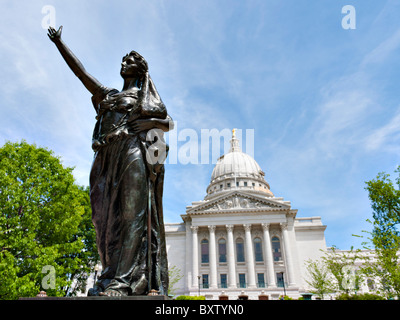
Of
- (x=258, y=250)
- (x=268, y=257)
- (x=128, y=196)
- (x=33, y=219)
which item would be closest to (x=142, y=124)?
(x=128, y=196)

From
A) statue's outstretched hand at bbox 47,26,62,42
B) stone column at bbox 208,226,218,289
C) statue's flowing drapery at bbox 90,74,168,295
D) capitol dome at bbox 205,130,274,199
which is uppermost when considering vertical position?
capitol dome at bbox 205,130,274,199

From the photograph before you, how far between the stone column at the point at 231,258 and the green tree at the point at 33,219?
37.6 meters

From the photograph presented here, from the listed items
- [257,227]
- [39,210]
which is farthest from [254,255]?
[39,210]

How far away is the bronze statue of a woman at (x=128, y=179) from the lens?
3279mm

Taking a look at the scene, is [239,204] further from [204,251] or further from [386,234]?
[386,234]

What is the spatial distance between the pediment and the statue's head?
5608cm

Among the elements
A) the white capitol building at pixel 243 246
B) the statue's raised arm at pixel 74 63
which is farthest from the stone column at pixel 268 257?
the statue's raised arm at pixel 74 63

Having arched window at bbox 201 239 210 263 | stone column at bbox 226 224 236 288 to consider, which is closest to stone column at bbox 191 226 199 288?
arched window at bbox 201 239 210 263

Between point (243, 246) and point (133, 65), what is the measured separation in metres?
58.7

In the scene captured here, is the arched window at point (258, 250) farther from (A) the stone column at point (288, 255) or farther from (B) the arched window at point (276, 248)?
(A) the stone column at point (288, 255)

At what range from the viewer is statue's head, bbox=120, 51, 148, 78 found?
172 inches

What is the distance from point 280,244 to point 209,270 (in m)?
15.1

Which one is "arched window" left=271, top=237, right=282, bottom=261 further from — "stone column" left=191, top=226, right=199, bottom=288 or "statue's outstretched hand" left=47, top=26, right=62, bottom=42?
"statue's outstretched hand" left=47, top=26, right=62, bottom=42

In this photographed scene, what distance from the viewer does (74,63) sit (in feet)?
13.8
